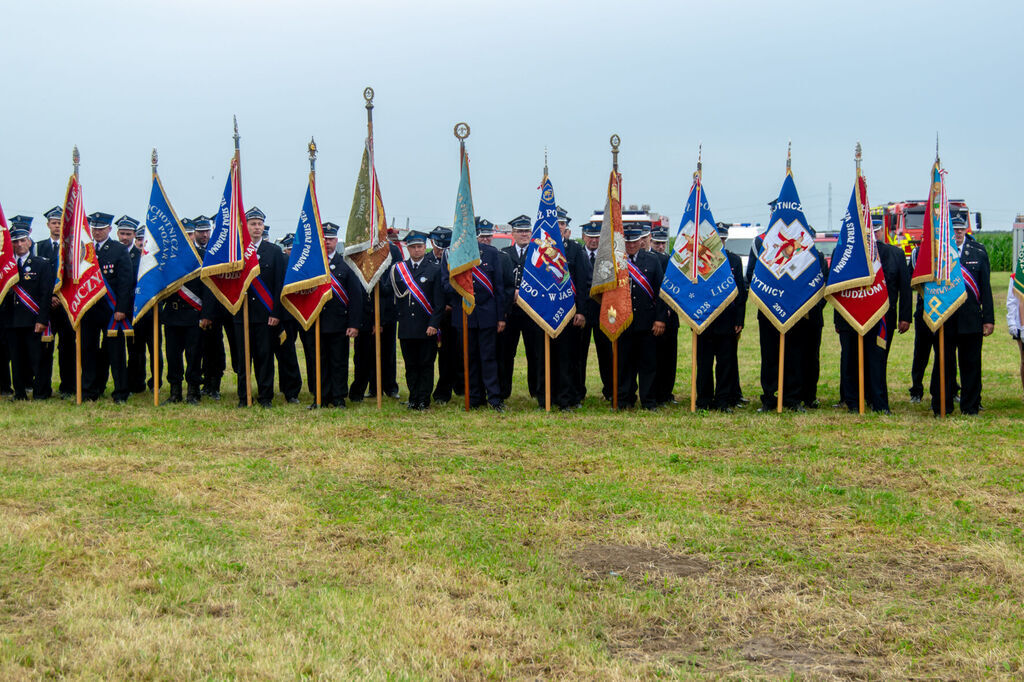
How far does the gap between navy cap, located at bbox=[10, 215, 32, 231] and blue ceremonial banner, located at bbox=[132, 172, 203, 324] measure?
1911 mm

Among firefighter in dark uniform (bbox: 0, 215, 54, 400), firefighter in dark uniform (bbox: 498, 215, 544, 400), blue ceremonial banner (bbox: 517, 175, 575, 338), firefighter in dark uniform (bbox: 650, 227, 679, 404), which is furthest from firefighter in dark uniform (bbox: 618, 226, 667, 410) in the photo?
firefighter in dark uniform (bbox: 0, 215, 54, 400)

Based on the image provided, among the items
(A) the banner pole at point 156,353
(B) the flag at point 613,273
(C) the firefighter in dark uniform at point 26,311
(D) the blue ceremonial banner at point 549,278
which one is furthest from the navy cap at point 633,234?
(C) the firefighter in dark uniform at point 26,311

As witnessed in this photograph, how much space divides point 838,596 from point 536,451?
13.1 feet

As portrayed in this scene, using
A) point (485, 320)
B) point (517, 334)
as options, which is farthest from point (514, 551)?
point (517, 334)

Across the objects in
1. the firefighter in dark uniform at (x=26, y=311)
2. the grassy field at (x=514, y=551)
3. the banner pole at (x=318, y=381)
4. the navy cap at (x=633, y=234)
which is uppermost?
the navy cap at (x=633, y=234)

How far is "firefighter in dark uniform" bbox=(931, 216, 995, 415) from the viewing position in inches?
419

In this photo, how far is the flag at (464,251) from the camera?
11.2 metres

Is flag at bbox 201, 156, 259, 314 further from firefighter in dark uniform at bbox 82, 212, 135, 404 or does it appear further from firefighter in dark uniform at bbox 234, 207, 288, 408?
firefighter in dark uniform at bbox 82, 212, 135, 404

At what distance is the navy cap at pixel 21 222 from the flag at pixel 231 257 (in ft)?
8.92

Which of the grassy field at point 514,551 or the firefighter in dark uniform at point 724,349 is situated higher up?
the firefighter in dark uniform at point 724,349

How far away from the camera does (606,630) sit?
4.91 meters

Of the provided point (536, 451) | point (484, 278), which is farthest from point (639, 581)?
point (484, 278)

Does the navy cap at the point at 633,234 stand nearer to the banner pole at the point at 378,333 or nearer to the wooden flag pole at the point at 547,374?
Answer: the wooden flag pole at the point at 547,374

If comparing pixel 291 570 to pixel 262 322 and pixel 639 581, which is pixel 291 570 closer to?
pixel 639 581
